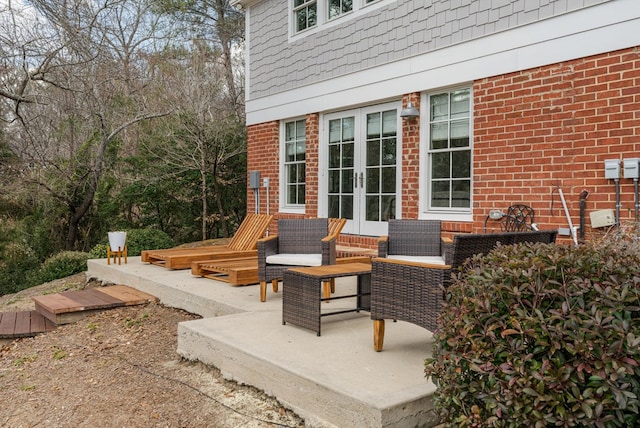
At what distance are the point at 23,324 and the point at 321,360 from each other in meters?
4.26

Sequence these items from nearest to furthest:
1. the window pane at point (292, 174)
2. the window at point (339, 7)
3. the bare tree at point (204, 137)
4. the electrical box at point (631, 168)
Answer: the electrical box at point (631, 168) → the window at point (339, 7) → the window pane at point (292, 174) → the bare tree at point (204, 137)

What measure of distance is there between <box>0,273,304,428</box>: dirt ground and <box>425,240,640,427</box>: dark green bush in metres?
1.25

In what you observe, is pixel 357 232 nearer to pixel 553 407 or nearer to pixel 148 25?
pixel 553 407

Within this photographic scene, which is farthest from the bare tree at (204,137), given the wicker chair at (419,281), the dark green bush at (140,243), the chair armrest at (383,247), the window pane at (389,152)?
the wicker chair at (419,281)

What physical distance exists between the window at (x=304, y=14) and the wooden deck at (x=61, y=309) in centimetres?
516

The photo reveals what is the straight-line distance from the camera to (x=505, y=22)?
19.7 feet

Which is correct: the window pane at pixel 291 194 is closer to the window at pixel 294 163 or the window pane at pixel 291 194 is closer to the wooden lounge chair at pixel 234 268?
the window at pixel 294 163

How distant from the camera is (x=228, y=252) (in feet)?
24.6

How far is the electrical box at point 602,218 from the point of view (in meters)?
5.07

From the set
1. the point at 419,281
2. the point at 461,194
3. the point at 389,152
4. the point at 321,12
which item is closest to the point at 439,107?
the point at 389,152

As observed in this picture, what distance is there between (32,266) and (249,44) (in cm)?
721

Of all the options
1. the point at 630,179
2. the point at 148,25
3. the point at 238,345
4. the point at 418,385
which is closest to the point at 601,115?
the point at 630,179

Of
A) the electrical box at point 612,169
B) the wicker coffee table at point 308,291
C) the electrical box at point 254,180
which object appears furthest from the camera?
the electrical box at point 254,180

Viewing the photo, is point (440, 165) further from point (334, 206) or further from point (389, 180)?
point (334, 206)
